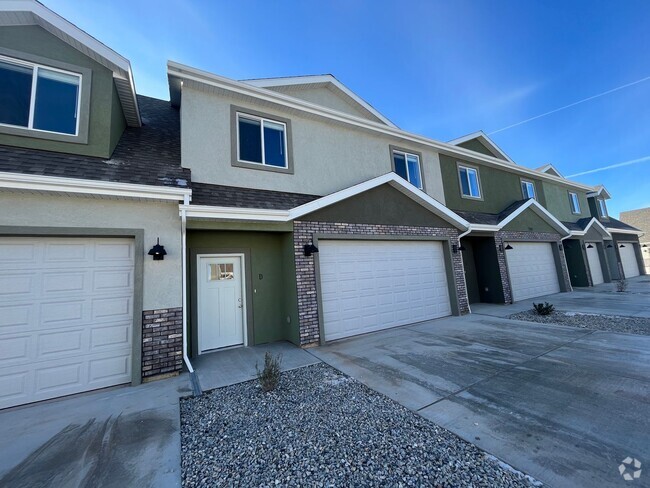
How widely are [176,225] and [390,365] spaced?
509 cm

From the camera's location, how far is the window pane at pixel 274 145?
7316mm

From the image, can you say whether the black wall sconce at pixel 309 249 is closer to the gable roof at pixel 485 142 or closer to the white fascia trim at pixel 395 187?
the white fascia trim at pixel 395 187

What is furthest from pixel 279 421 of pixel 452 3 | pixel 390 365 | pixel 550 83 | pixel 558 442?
pixel 550 83

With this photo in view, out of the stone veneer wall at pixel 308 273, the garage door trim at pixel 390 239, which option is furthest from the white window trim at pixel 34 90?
the garage door trim at pixel 390 239

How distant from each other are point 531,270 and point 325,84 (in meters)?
12.3

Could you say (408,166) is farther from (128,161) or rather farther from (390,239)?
(128,161)

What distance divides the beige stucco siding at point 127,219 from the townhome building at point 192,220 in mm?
25

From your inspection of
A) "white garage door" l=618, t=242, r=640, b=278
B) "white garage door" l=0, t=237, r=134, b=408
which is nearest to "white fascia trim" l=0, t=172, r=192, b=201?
"white garage door" l=0, t=237, r=134, b=408

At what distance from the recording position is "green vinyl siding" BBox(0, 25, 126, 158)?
4.94 m

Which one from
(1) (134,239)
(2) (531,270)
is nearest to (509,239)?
→ (2) (531,270)

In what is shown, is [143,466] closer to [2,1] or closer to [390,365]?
[390,365]

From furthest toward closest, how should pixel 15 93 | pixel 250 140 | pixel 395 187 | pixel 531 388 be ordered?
1. pixel 395 187
2. pixel 250 140
3. pixel 15 93
4. pixel 531 388

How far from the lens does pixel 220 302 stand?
6680 millimetres

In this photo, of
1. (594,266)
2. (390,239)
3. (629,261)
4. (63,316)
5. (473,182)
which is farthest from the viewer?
(629,261)
